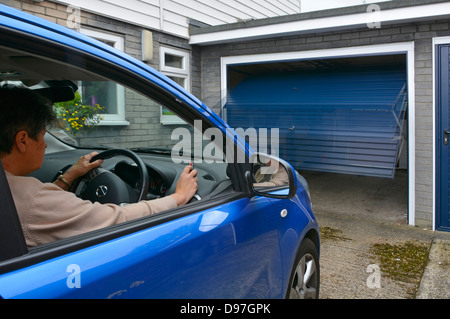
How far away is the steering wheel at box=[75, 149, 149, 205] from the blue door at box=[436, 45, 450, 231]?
4777mm

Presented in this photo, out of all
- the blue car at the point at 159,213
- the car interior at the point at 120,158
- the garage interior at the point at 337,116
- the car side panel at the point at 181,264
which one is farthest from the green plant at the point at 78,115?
the garage interior at the point at 337,116

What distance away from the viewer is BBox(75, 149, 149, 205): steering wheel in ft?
6.25

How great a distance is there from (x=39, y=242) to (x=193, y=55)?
6287mm

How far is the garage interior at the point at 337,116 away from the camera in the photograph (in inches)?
225

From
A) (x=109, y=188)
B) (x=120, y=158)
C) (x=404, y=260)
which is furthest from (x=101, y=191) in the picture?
(x=404, y=260)

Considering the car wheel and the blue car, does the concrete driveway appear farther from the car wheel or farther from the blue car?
the blue car

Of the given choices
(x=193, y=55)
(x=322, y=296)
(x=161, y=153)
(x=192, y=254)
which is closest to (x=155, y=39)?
(x=193, y=55)

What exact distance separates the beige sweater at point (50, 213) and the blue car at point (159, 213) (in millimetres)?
47

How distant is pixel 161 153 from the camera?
2621 millimetres

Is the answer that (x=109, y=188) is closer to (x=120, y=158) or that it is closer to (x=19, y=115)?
(x=120, y=158)

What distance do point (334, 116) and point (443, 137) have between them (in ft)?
5.09

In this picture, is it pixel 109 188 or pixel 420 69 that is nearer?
pixel 109 188

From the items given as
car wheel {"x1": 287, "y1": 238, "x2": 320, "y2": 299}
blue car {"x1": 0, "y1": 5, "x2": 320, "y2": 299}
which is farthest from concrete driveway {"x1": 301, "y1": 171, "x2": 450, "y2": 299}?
blue car {"x1": 0, "y1": 5, "x2": 320, "y2": 299}

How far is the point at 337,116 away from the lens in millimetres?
6102
